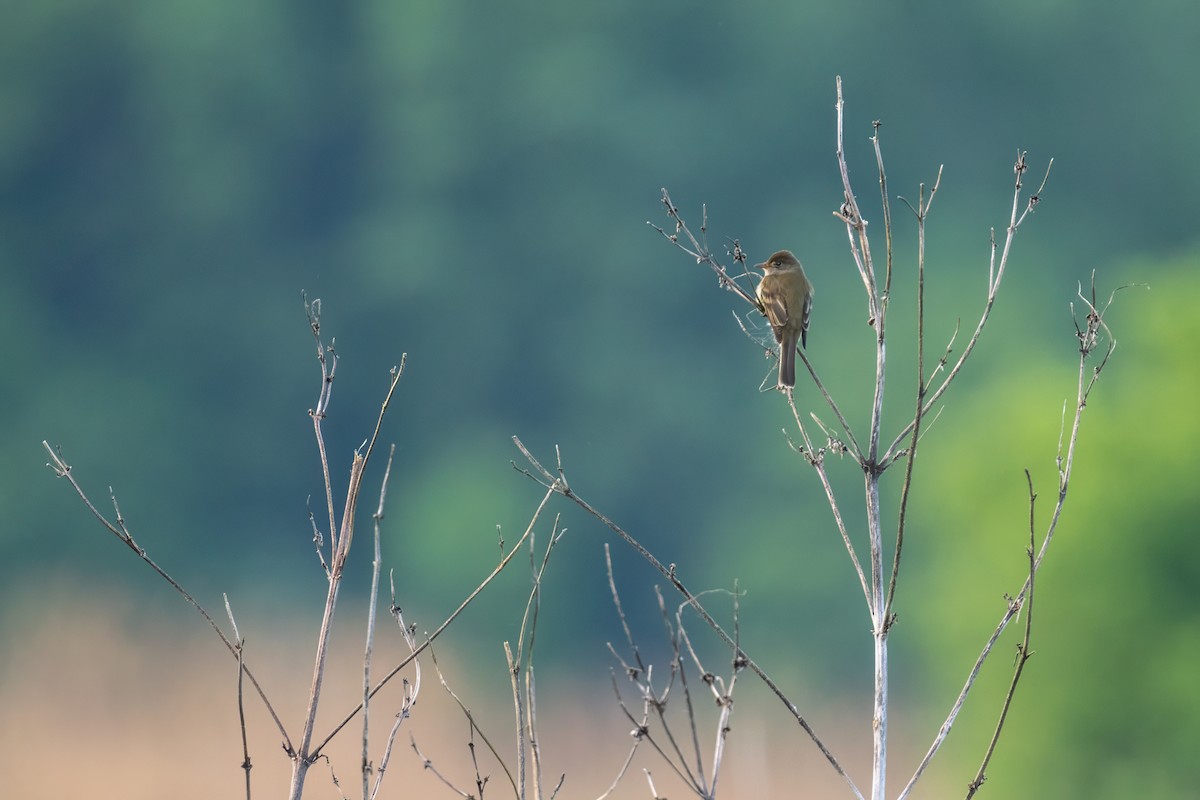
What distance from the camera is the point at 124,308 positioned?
40.7 m

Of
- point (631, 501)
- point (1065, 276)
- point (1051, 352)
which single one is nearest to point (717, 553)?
point (631, 501)

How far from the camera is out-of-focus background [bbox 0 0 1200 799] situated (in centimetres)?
3306

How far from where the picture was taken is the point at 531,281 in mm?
42594

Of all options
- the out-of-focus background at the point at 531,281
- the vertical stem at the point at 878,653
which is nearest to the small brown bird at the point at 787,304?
the vertical stem at the point at 878,653

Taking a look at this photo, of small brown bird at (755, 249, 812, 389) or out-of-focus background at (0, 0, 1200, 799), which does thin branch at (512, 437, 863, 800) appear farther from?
out-of-focus background at (0, 0, 1200, 799)

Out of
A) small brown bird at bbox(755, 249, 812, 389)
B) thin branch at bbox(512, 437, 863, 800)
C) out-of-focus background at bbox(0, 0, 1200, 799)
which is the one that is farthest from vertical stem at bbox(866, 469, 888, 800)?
out-of-focus background at bbox(0, 0, 1200, 799)

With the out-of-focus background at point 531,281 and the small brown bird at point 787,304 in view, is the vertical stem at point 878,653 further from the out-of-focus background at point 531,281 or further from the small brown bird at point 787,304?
the out-of-focus background at point 531,281

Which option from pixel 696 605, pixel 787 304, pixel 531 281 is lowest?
pixel 696 605

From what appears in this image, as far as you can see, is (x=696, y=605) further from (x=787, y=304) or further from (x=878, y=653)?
(x=787, y=304)

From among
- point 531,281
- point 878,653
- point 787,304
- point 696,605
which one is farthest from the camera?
point 531,281

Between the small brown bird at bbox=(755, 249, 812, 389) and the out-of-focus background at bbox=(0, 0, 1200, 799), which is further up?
the out-of-focus background at bbox=(0, 0, 1200, 799)

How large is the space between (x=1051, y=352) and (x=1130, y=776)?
20.5 meters

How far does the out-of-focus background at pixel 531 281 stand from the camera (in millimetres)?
33062

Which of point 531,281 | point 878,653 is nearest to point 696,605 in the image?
point 878,653
